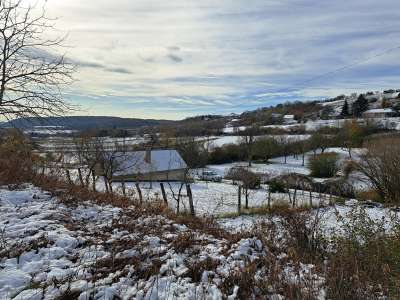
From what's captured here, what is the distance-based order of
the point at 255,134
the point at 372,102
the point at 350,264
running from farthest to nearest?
the point at 372,102 < the point at 255,134 < the point at 350,264

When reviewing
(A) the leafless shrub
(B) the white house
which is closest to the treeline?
(B) the white house

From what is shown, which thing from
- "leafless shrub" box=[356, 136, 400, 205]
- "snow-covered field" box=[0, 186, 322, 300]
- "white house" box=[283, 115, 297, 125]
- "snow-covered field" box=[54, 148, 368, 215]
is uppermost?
"white house" box=[283, 115, 297, 125]

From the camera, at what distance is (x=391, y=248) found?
592 cm

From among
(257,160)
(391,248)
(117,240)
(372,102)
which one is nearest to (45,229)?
(117,240)

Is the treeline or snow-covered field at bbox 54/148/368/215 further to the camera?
the treeline

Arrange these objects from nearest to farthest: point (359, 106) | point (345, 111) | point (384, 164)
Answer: point (384, 164), point (345, 111), point (359, 106)

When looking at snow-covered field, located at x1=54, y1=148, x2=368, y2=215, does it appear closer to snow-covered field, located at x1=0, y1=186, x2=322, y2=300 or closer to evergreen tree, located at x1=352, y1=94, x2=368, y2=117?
snow-covered field, located at x1=0, y1=186, x2=322, y2=300

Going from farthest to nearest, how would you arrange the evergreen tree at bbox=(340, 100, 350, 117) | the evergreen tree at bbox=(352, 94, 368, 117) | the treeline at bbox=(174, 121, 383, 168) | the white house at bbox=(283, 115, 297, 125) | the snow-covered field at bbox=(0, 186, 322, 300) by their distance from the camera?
the white house at bbox=(283, 115, 297, 125) → the evergreen tree at bbox=(352, 94, 368, 117) → the evergreen tree at bbox=(340, 100, 350, 117) → the treeline at bbox=(174, 121, 383, 168) → the snow-covered field at bbox=(0, 186, 322, 300)

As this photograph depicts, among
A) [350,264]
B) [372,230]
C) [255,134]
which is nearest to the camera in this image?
[350,264]

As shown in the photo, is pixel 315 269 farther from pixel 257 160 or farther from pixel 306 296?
pixel 257 160

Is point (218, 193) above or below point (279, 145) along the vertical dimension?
below

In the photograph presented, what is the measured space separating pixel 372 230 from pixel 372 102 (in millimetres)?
123404

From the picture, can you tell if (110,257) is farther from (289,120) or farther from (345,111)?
(345,111)

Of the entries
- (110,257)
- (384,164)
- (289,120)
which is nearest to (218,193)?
(384,164)
